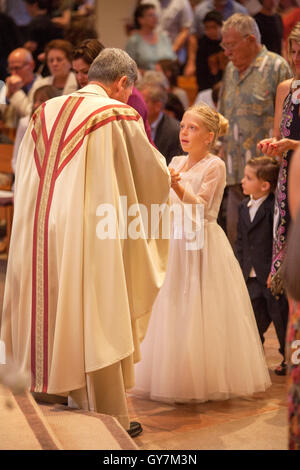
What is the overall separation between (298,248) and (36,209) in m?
2.06

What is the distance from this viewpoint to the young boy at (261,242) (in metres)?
5.27

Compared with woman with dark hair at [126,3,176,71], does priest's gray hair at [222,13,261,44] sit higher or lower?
lower

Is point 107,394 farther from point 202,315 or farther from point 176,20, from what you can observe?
point 176,20

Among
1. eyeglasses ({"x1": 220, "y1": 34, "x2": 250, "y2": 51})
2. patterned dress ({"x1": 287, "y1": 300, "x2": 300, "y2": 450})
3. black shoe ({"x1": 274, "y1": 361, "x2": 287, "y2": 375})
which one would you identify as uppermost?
eyeglasses ({"x1": 220, "y1": 34, "x2": 250, "y2": 51})

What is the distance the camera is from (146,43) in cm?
928

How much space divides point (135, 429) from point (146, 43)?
233 inches

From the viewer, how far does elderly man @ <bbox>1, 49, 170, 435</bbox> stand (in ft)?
13.1

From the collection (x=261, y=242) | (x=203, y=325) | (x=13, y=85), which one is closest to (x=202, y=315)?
(x=203, y=325)

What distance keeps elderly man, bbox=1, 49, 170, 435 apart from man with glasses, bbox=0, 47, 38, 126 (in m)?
3.78

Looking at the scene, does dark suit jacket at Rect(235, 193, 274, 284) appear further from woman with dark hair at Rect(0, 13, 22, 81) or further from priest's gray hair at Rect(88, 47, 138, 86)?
woman with dark hair at Rect(0, 13, 22, 81)

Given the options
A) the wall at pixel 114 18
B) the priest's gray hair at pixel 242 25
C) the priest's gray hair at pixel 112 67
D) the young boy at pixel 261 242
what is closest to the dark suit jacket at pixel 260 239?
the young boy at pixel 261 242

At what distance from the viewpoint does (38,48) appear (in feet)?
31.3

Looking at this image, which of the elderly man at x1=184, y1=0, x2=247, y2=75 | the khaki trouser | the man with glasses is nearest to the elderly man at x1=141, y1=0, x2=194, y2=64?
the elderly man at x1=184, y1=0, x2=247, y2=75
